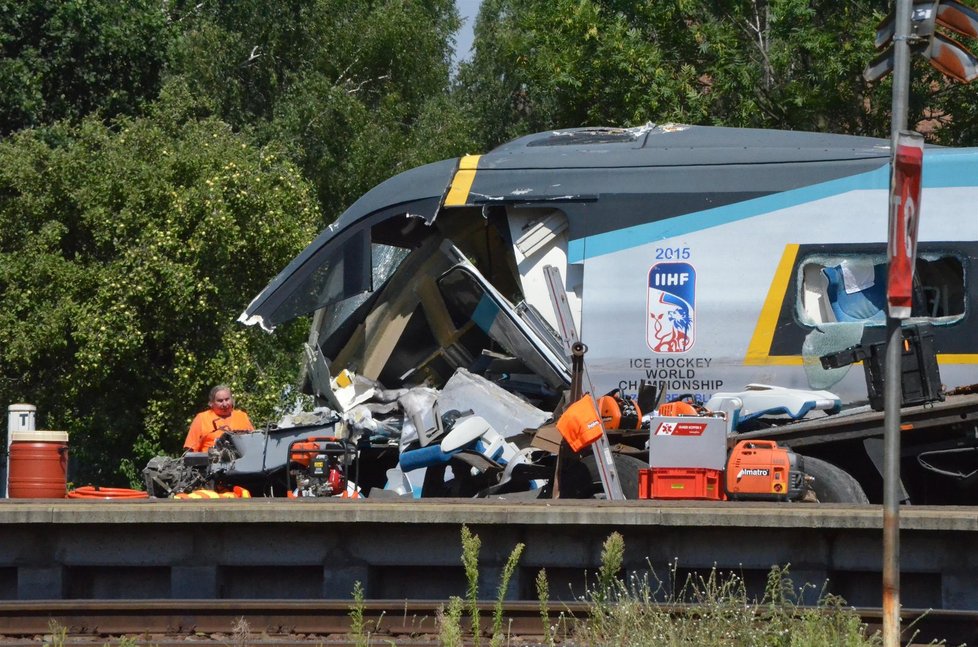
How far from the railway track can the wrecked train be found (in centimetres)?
239

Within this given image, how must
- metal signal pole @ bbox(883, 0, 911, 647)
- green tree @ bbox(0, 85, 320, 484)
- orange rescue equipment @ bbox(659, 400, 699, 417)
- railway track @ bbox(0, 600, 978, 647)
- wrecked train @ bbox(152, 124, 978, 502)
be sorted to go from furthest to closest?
1. green tree @ bbox(0, 85, 320, 484)
2. wrecked train @ bbox(152, 124, 978, 502)
3. orange rescue equipment @ bbox(659, 400, 699, 417)
4. railway track @ bbox(0, 600, 978, 647)
5. metal signal pole @ bbox(883, 0, 911, 647)

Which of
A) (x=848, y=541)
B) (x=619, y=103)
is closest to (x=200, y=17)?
(x=619, y=103)

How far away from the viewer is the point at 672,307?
10.7 metres

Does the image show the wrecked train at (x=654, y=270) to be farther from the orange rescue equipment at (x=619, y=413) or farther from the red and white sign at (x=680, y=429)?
the red and white sign at (x=680, y=429)

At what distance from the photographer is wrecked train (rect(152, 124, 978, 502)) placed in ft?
34.0

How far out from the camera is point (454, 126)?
28.3 m

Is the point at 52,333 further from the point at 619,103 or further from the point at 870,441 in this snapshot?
the point at 870,441

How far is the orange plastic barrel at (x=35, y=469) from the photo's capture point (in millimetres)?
9844

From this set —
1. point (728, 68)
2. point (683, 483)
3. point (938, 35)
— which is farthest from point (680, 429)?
point (728, 68)

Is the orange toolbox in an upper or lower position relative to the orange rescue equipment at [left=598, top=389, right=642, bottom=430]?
lower

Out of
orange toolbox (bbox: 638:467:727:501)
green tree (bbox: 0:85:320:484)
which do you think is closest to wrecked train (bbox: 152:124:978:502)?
orange toolbox (bbox: 638:467:727:501)

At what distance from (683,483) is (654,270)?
6.81 feet

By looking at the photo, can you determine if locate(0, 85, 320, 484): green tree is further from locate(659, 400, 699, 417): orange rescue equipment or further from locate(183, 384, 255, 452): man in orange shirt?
locate(659, 400, 699, 417): orange rescue equipment

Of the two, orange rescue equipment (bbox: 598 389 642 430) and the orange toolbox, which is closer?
the orange toolbox
